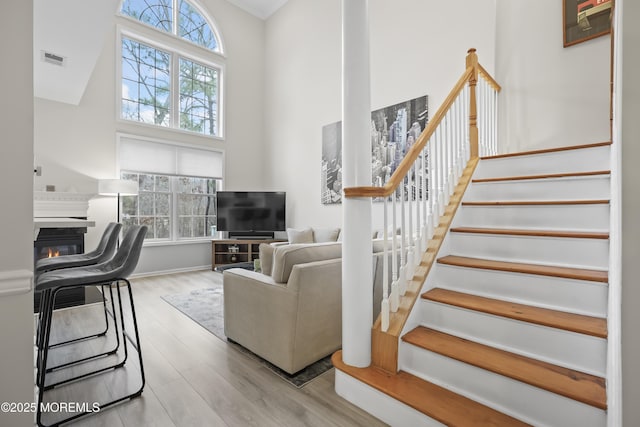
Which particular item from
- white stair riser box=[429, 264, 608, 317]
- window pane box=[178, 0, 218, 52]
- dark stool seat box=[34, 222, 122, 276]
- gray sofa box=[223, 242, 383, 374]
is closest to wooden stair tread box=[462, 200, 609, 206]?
white stair riser box=[429, 264, 608, 317]

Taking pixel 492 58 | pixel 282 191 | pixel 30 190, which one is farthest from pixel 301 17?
pixel 30 190

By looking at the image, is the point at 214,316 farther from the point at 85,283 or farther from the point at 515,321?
the point at 515,321

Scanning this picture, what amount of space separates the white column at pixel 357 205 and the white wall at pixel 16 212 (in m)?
1.37

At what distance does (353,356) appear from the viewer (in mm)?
1747

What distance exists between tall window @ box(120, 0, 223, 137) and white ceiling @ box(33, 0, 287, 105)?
1.52 meters

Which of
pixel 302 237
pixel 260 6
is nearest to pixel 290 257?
pixel 302 237

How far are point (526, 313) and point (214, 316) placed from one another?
9.00 ft

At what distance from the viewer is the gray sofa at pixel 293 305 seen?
6.32 ft

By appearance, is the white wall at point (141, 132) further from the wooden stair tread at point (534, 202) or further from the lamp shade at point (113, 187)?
the wooden stair tread at point (534, 202)

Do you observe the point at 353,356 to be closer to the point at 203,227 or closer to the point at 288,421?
the point at 288,421

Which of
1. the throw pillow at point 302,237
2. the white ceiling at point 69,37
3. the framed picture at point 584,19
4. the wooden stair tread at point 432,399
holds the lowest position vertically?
the wooden stair tread at point 432,399

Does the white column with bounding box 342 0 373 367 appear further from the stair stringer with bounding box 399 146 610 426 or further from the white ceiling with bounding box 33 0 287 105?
the white ceiling with bounding box 33 0 287 105

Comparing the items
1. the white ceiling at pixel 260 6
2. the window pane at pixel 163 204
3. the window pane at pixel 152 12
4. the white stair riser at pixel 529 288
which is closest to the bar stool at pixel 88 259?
the white stair riser at pixel 529 288

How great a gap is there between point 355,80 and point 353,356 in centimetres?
162
